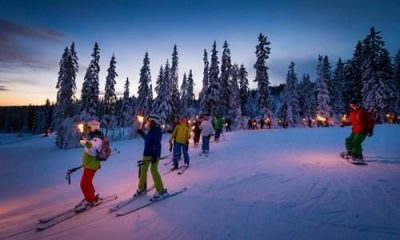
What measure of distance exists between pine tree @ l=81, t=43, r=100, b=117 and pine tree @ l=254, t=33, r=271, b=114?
27127mm

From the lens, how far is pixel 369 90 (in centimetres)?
4866

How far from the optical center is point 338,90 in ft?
242

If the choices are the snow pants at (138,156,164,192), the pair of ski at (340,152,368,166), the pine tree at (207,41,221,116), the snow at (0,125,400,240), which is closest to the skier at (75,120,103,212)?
the snow at (0,125,400,240)

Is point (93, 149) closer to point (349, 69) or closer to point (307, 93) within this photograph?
point (349, 69)

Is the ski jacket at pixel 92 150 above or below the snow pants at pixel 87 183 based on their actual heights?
above

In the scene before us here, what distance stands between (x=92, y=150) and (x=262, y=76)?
4721cm

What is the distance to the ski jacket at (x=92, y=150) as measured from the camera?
8.28m

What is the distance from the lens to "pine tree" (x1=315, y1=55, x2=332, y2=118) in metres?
60.8

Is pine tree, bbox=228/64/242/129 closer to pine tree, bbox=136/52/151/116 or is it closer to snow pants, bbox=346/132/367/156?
pine tree, bbox=136/52/151/116

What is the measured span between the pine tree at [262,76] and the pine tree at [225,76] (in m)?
9.22

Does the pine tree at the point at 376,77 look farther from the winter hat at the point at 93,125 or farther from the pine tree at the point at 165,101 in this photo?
the winter hat at the point at 93,125

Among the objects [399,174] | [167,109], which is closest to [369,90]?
[167,109]

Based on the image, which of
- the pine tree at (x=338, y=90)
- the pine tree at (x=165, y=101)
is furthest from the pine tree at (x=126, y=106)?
the pine tree at (x=338, y=90)

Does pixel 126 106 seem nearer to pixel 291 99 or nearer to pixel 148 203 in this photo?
pixel 291 99
